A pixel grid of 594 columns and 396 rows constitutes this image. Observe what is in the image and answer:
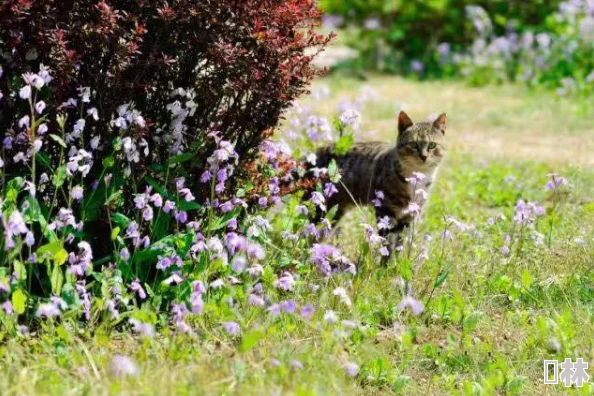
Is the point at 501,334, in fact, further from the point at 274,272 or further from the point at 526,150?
the point at 526,150

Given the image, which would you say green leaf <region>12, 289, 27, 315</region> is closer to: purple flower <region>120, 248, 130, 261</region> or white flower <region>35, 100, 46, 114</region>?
purple flower <region>120, 248, 130, 261</region>

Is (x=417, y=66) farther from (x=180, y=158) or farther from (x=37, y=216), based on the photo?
(x=37, y=216)

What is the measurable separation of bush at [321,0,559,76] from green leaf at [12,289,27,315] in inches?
415

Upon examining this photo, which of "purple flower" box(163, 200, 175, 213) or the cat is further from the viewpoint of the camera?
the cat

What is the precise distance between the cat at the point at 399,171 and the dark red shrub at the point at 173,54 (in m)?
1.11

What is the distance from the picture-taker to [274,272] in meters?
5.35

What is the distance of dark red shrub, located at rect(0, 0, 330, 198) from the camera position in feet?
15.0

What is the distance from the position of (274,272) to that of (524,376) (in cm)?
146

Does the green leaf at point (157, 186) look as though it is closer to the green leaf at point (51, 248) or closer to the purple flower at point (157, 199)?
the purple flower at point (157, 199)

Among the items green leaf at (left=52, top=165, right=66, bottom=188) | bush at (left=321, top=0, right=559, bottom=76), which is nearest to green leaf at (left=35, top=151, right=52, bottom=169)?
green leaf at (left=52, top=165, right=66, bottom=188)

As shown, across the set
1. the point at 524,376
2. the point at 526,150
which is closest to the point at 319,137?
the point at 524,376

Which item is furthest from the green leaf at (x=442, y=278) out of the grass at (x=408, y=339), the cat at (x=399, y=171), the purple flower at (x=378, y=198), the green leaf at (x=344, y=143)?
the green leaf at (x=344, y=143)

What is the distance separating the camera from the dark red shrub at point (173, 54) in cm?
457

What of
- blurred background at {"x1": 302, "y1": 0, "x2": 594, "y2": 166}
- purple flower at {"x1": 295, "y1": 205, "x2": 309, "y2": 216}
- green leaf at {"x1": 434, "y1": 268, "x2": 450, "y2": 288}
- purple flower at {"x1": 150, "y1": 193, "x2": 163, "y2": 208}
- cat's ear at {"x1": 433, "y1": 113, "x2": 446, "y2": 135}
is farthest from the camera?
blurred background at {"x1": 302, "y1": 0, "x2": 594, "y2": 166}
